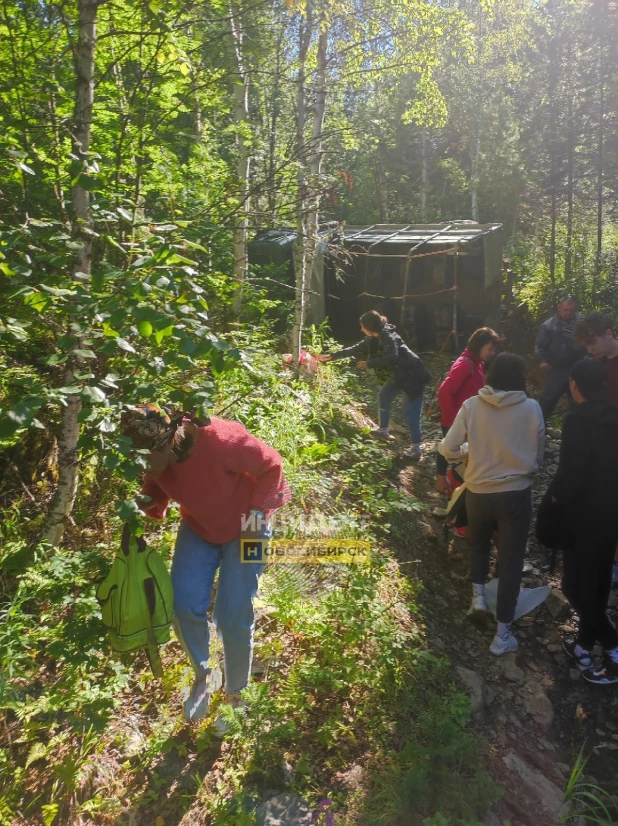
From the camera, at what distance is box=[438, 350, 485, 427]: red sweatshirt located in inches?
190

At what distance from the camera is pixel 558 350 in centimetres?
660

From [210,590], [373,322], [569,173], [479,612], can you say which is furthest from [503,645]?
[569,173]

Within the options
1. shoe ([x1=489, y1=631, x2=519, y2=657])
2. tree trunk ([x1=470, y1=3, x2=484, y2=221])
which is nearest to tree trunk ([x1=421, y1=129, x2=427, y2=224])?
tree trunk ([x1=470, y1=3, x2=484, y2=221])

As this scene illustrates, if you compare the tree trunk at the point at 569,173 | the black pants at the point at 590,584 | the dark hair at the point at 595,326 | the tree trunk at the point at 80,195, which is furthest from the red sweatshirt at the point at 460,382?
the tree trunk at the point at 569,173

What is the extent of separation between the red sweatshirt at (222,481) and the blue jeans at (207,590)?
0.08 metres

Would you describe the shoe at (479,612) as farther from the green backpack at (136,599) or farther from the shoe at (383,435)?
the shoe at (383,435)

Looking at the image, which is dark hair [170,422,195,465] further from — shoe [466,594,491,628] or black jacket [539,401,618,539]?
shoe [466,594,491,628]

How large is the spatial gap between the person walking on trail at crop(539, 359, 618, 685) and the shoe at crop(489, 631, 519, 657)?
0.39 m

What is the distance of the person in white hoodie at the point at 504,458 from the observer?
3.56m

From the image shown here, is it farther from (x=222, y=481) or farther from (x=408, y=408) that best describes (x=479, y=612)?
(x=408, y=408)

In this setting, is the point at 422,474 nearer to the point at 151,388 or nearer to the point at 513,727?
the point at 513,727

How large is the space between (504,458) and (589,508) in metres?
0.56

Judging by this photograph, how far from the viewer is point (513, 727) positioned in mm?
3271

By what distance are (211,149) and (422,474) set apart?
14.8 ft
